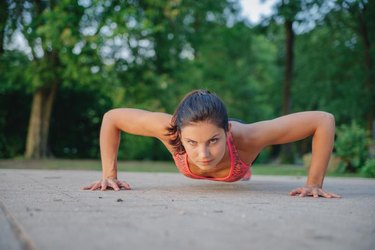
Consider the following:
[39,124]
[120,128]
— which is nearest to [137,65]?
[39,124]

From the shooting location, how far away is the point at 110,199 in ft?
10.5

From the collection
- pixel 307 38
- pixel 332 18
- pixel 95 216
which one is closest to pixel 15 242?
pixel 95 216

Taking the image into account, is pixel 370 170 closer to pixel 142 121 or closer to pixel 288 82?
pixel 142 121

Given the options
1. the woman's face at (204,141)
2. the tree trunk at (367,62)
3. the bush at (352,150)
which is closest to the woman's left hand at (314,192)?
the woman's face at (204,141)

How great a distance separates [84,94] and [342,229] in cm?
1628

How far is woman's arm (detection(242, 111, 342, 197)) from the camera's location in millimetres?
3805

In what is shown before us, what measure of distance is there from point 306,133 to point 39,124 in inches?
503

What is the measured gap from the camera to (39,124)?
15.2 m

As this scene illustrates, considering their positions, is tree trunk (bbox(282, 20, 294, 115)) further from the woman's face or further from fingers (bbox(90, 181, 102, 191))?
the woman's face

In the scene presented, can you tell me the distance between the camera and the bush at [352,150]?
34.7ft

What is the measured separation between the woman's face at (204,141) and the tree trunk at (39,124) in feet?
41.0

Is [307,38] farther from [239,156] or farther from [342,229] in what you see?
[342,229]

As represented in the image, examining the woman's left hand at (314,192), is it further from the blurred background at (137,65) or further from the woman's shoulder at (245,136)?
the blurred background at (137,65)

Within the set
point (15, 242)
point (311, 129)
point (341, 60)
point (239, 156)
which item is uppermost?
point (341, 60)
